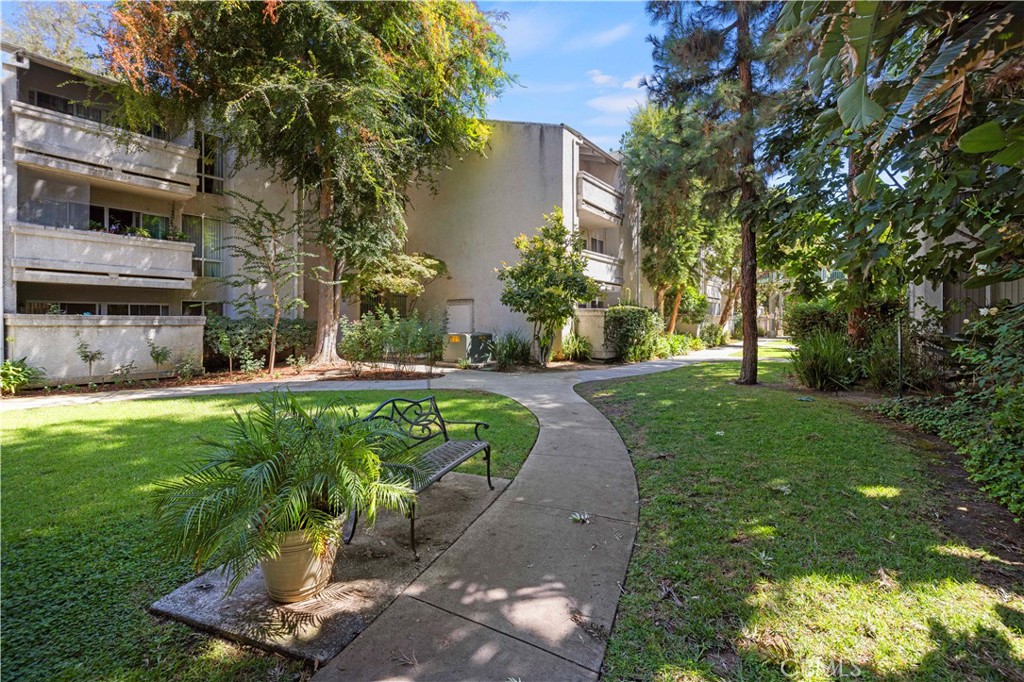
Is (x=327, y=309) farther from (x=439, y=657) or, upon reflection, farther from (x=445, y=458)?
(x=439, y=657)

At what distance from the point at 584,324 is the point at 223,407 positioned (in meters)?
12.5

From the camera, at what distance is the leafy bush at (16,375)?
10.1 m

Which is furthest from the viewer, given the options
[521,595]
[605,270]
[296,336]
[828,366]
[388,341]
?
[605,270]

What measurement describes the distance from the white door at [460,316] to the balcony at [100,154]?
9656 millimetres

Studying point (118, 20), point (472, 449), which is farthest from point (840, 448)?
point (118, 20)

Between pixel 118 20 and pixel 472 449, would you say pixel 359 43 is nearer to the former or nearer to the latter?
pixel 118 20

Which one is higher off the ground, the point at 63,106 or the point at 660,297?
the point at 63,106

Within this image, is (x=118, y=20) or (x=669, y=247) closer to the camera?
(x=118, y=20)

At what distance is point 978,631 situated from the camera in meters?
2.47

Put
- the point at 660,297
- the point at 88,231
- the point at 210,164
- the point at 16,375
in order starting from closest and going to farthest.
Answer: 1. the point at 16,375
2. the point at 88,231
3. the point at 210,164
4. the point at 660,297

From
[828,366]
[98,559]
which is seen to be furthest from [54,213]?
[828,366]

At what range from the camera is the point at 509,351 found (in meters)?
15.1

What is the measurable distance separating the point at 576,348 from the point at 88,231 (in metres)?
15.2

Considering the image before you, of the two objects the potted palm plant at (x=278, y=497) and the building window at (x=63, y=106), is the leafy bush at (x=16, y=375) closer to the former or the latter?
the building window at (x=63, y=106)
